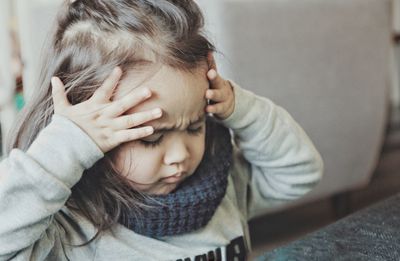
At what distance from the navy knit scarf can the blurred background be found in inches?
10.2

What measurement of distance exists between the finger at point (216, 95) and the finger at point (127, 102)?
96 mm

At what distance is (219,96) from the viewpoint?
0.73 m

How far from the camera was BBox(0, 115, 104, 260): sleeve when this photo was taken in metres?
0.58

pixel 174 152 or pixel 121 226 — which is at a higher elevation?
pixel 174 152

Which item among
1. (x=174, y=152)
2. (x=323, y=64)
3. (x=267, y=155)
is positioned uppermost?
(x=174, y=152)

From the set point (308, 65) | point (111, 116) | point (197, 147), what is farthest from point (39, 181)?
point (308, 65)

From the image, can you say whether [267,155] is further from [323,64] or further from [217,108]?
[323,64]

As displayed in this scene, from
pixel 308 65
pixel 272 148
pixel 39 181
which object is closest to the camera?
pixel 39 181

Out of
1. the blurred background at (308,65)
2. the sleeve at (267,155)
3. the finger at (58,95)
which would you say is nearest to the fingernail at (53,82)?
the finger at (58,95)

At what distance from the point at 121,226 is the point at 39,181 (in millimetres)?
155

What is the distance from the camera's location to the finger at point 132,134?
61cm

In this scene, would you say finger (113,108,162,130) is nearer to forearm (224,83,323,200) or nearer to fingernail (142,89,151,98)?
fingernail (142,89,151,98)

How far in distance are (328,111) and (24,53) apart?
0.69 meters

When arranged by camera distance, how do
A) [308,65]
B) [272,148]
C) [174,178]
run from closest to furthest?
1. [174,178]
2. [272,148]
3. [308,65]
